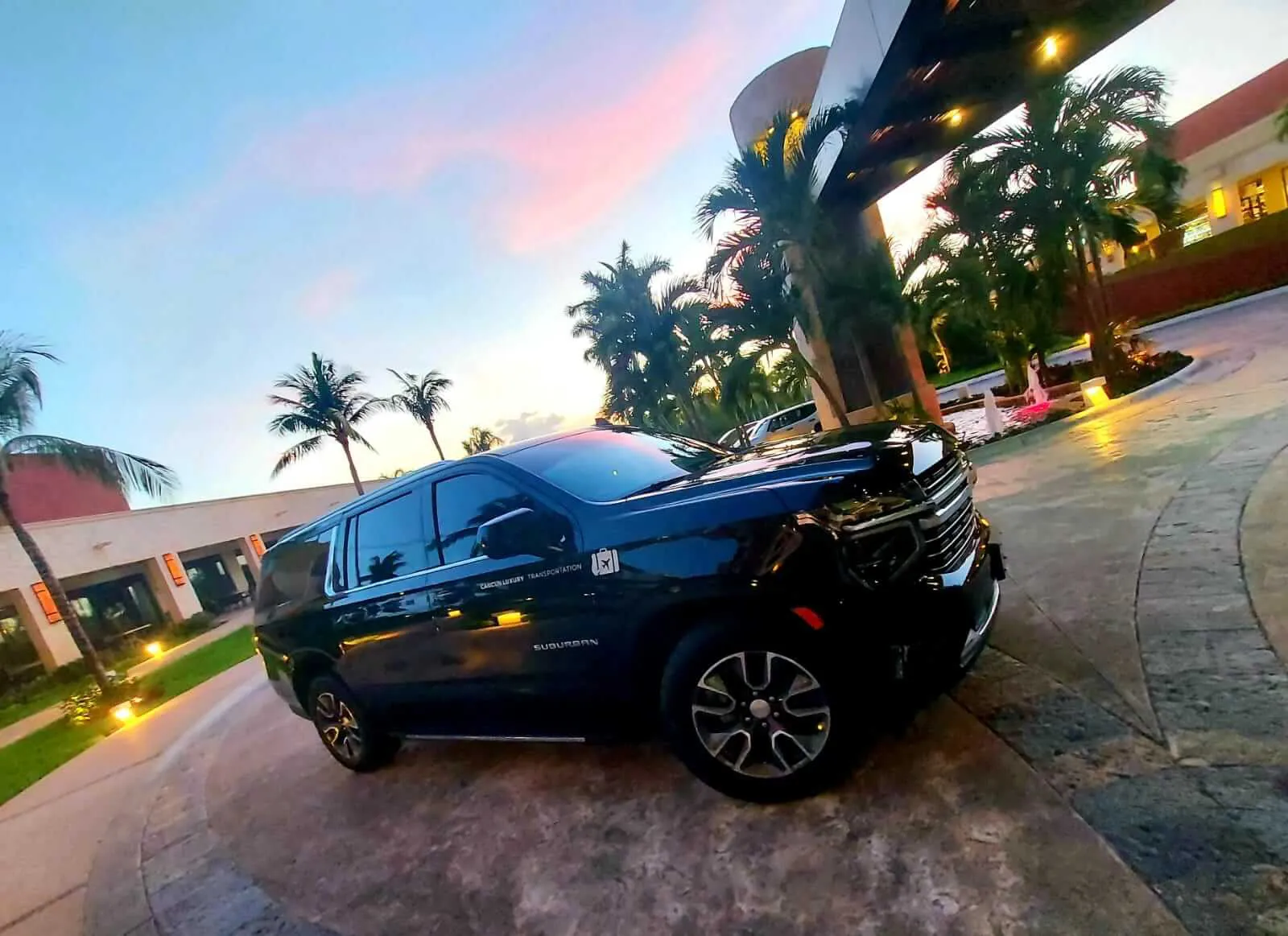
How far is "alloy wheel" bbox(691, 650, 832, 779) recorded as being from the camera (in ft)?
8.45

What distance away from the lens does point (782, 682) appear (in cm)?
259

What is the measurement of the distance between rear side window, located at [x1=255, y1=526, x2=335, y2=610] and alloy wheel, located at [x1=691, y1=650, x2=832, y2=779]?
2968 mm

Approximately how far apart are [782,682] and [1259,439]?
567cm

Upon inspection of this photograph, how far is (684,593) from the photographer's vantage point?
2637 mm

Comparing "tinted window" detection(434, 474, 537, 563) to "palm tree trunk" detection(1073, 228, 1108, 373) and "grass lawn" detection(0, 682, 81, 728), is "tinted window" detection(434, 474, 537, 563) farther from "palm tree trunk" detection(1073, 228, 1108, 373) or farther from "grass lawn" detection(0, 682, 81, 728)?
"grass lawn" detection(0, 682, 81, 728)

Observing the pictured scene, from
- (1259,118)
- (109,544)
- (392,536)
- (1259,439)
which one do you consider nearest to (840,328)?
(1259,439)

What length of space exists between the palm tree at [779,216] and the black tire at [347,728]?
9841 millimetres

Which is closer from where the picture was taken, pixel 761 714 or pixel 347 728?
pixel 761 714

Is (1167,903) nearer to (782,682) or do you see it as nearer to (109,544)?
(782,682)

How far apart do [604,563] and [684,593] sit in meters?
0.42

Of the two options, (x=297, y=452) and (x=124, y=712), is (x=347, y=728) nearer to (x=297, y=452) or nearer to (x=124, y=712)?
(x=124, y=712)

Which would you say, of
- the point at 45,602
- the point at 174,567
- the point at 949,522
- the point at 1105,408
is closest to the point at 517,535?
the point at 949,522

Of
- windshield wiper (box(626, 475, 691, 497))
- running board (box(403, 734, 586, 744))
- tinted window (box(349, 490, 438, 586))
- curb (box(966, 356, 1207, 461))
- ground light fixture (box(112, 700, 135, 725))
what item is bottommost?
curb (box(966, 356, 1207, 461))

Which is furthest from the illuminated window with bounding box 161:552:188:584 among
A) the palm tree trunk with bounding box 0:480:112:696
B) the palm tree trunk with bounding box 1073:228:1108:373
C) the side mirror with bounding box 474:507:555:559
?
the palm tree trunk with bounding box 1073:228:1108:373
